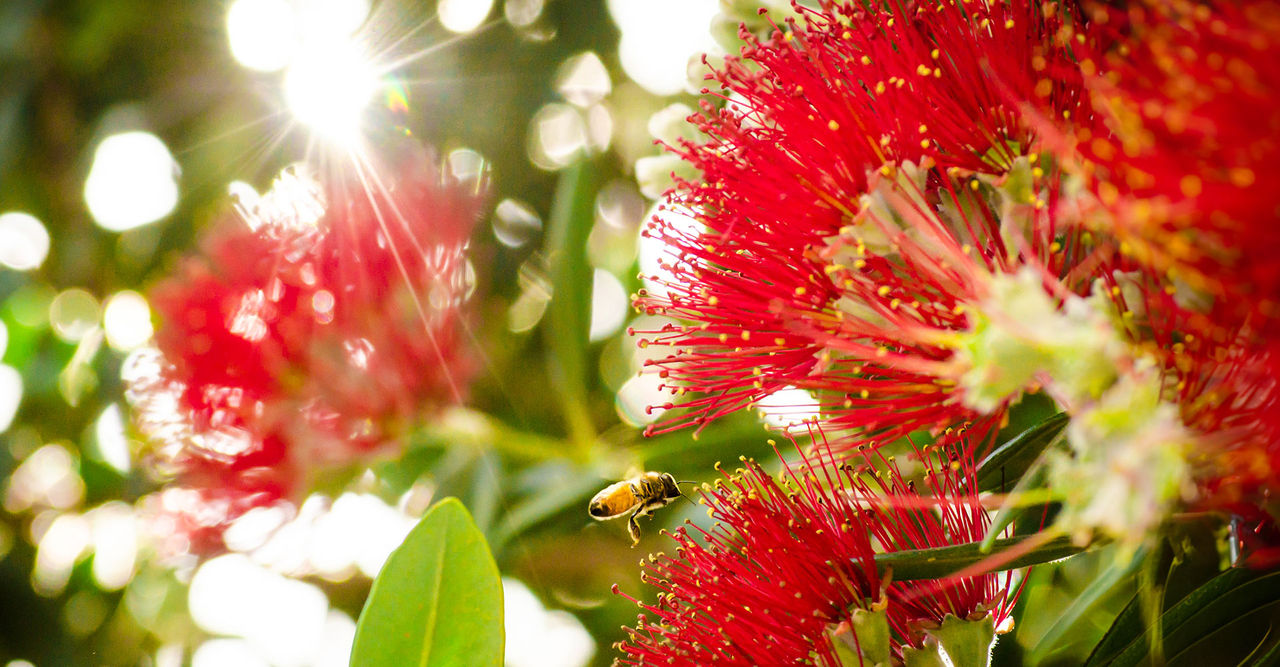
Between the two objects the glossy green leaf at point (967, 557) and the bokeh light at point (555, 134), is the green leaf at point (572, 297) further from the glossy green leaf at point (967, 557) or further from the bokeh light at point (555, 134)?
the glossy green leaf at point (967, 557)

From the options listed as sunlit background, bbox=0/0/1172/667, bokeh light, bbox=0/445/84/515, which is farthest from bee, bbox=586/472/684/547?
bokeh light, bbox=0/445/84/515

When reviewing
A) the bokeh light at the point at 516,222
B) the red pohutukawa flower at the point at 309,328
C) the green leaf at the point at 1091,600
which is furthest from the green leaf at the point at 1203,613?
the bokeh light at the point at 516,222

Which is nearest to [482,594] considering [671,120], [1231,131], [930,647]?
[930,647]

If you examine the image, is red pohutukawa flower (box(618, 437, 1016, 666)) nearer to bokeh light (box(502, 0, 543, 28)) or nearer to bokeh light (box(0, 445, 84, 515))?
bokeh light (box(502, 0, 543, 28))

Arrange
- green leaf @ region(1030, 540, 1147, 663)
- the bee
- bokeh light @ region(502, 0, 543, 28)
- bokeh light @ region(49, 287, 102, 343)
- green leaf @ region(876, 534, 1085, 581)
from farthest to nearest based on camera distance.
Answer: bokeh light @ region(49, 287, 102, 343) < bokeh light @ region(502, 0, 543, 28) < the bee < green leaf @ region(1030, 540, 1147, 663) < green leaf @ region(876, 534, 1085, 581)

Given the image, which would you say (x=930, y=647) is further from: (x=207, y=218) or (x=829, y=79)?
(x=207, y=218)
